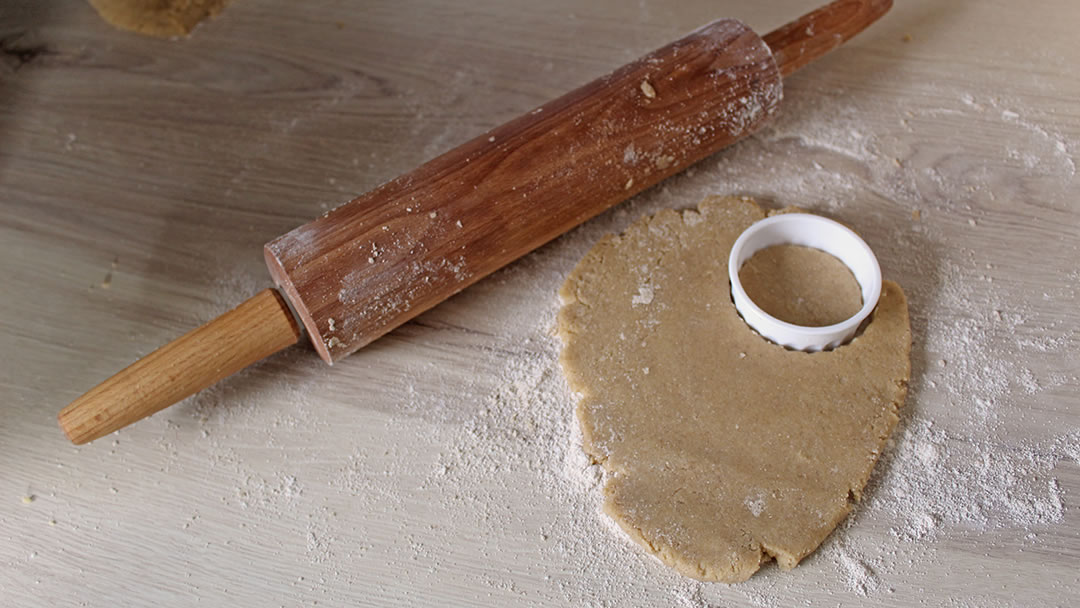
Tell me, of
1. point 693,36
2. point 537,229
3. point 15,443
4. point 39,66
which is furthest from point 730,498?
point 39,66

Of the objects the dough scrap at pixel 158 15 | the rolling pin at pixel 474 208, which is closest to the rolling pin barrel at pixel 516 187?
the rolling pin at pixel 474 208

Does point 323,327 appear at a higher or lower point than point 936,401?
higher

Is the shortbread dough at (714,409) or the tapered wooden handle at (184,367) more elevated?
the tapered wooden handle at (184,367)

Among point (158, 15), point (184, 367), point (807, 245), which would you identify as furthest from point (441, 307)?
point (158, 15)

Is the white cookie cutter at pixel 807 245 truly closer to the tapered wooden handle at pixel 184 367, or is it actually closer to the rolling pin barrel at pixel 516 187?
the rolling pin barrel at pixel 516 187

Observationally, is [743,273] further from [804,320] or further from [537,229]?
[537,229]

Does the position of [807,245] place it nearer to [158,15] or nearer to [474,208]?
[474,208]
